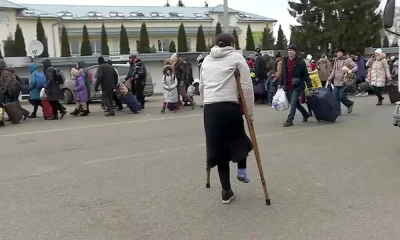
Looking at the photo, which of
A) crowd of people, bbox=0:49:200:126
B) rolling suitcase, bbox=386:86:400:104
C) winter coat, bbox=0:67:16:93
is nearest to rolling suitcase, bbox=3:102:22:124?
crowd of people, bbox=0:49:200:126

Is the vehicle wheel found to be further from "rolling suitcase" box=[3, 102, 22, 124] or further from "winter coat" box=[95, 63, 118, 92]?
"rolling suitcase" box=[3, 102, 22, 124]

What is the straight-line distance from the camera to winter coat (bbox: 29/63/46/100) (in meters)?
14.2

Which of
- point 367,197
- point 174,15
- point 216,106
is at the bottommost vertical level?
point 367,197

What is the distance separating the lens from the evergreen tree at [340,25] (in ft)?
151

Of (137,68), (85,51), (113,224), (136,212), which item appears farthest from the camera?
(85,51)

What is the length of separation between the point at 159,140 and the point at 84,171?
2822 mm

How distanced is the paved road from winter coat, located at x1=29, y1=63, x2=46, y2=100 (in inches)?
137

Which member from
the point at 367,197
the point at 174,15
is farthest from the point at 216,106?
the point at 174,15

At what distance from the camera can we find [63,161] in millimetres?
8336

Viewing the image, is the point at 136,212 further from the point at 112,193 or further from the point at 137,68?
the point at 137,68

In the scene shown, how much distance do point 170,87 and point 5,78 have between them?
14.7 feet

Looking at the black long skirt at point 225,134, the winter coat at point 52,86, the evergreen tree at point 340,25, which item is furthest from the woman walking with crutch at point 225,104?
the evergreen tree at point 340,25

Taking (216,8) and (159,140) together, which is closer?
(159,140)

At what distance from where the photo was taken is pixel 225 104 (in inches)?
217
